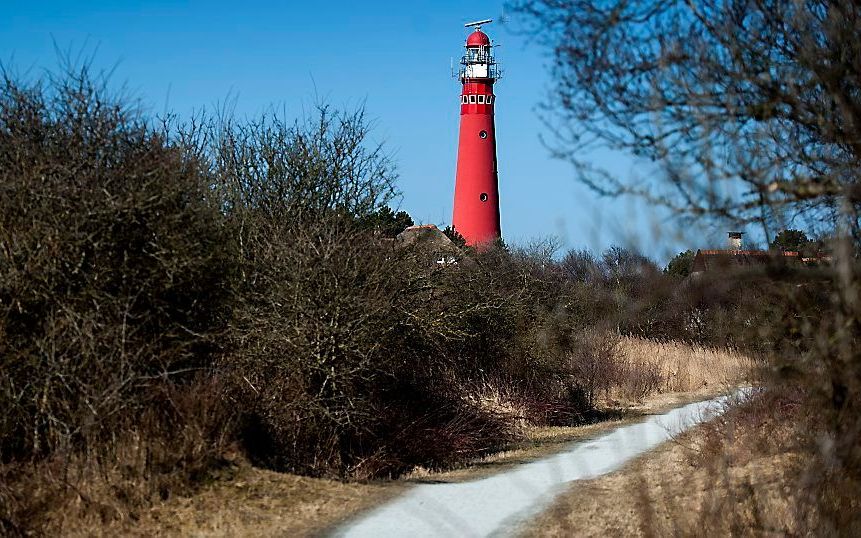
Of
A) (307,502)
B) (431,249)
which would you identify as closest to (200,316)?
(307,502)

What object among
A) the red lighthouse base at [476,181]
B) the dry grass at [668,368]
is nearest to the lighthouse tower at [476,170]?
the red lighthouse base at [476,181]

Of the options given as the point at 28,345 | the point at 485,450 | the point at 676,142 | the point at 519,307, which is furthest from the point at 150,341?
the point at 519,307

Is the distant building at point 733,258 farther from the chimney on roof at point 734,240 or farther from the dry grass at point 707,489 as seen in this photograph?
the dry grass at point 707,489

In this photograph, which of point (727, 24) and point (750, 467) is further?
point (750, 467)

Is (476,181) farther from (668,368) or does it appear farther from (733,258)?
(733,258)

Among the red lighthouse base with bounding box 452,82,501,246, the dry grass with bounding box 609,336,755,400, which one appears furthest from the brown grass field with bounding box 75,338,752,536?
the red lighthouse base with bounding box 452,82,501,246

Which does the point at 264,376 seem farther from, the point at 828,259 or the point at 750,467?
the point at 828,259

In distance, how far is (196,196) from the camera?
14.2 metres

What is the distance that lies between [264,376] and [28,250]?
3.62 metres

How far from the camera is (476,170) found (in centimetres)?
5062

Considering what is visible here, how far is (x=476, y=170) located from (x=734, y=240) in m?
43.5

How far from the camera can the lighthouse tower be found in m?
50.7

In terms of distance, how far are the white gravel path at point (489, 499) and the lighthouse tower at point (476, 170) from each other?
3346 cm

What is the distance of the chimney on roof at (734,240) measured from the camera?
7.13 meters
